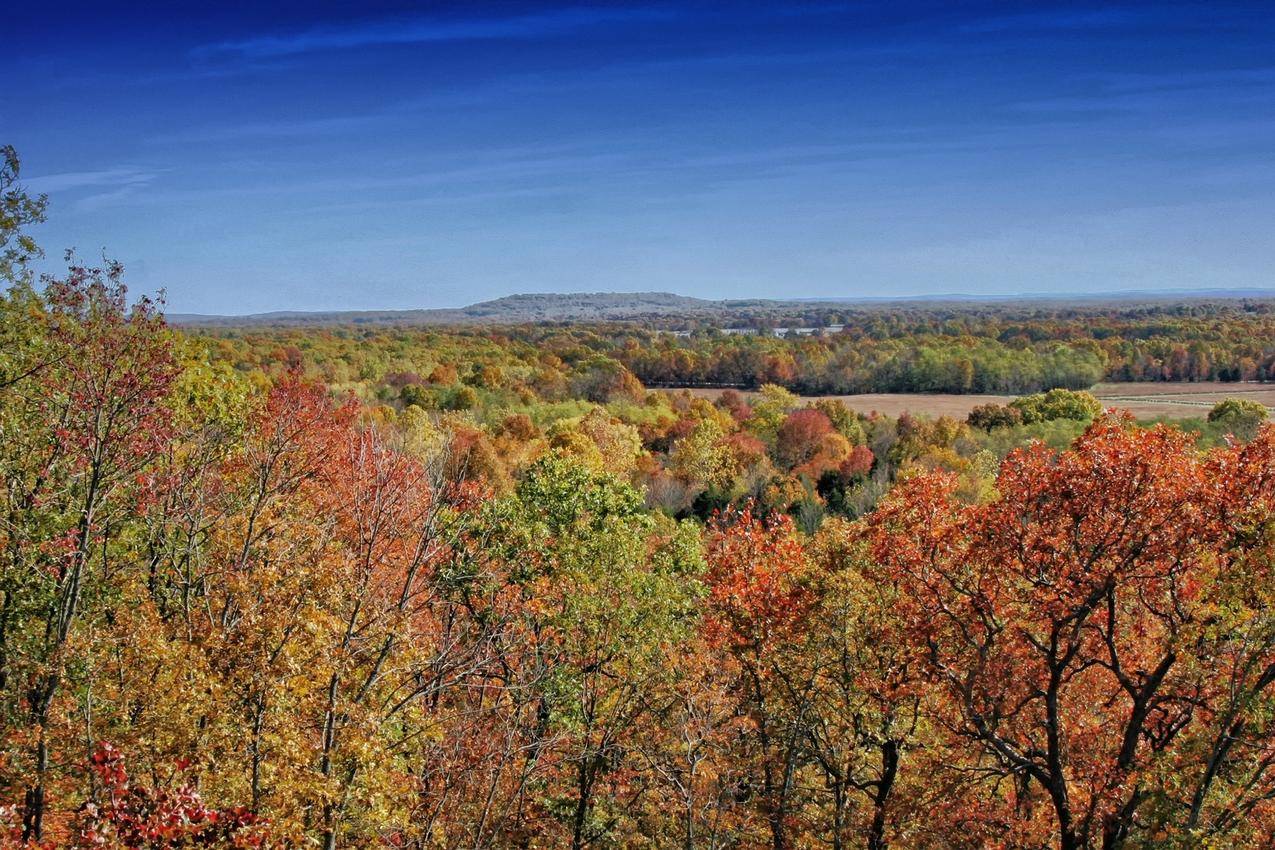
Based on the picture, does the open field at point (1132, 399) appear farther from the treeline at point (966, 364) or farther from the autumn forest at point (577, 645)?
the autumn forest at point (577, 645)

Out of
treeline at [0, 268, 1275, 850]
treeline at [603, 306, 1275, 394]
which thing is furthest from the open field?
treeline at [0, 268, 1275, 850]

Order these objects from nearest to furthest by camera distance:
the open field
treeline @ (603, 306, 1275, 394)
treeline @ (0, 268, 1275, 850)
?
treeline @ (0, 268, 1275, 850) < the open field < treeline @ (603, 306, 1275, 394)

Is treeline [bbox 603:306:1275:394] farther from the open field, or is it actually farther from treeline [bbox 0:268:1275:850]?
treeline [bbox 0:268:1275:850]

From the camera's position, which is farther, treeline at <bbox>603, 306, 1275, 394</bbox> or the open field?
treeline at <bbox>603, 306, 1275, 394</bbox>

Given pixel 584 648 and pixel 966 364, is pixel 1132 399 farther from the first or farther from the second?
pixel 584 648

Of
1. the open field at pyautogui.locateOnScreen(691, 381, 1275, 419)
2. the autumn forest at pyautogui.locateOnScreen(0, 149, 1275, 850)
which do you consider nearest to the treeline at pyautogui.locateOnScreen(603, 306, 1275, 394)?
the open field at pyautogui.locateOnScreen(691, 381, 1275, 419)

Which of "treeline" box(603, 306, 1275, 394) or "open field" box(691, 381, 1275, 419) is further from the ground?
"treeline" box(603, 306, 1275, 394)

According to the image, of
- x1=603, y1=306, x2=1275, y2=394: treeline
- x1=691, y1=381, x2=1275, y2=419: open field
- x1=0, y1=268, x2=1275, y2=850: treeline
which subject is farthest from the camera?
x1=603, y1=306, x2=1275, y2=394: treeline
